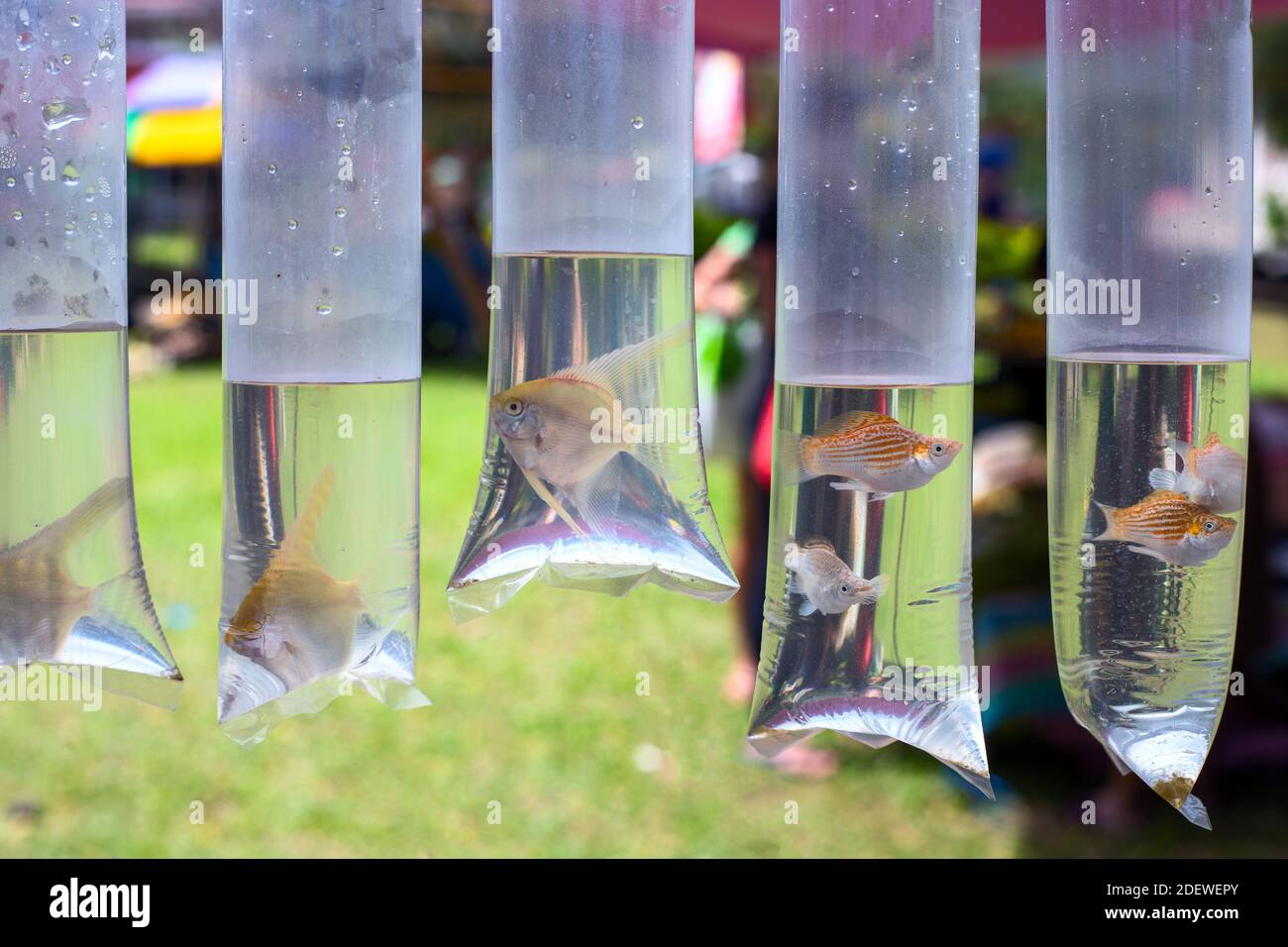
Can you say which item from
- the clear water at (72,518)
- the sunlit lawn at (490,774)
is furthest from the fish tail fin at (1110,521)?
the sunlit lawn at (490,774)

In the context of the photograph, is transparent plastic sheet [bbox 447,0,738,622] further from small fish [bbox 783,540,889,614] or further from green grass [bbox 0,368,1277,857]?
green grass [bbox 0,368,1277,857]

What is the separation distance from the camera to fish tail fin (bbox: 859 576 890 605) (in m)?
1.18

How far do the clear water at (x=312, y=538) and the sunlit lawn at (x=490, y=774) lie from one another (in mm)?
2277

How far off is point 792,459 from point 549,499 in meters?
0.23

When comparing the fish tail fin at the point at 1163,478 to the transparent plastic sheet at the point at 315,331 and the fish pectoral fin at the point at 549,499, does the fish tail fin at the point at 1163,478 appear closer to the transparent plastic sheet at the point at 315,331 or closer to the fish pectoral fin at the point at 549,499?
the fish pectoral fin at the point at 549,499

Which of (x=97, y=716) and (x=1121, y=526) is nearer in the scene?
(x=1121, y=526)

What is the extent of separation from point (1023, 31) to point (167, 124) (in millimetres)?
8395

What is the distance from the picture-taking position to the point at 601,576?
1247mm

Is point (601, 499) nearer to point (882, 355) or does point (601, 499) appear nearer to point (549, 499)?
point (549, 499)

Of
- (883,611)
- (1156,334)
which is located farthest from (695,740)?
(1156,334)

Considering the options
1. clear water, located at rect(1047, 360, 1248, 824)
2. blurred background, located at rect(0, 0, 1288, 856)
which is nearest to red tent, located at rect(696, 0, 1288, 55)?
blurred background, located at rect(0, 0, 1288, 856)
